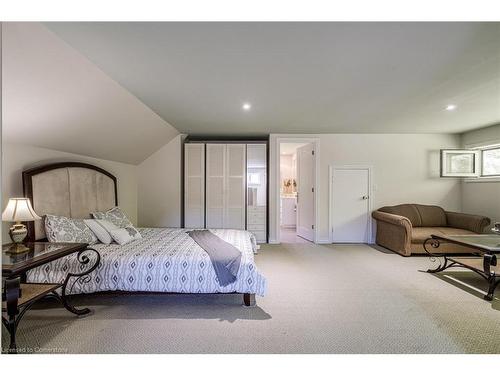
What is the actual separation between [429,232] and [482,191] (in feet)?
4.95

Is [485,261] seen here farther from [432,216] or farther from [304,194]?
[304,194]

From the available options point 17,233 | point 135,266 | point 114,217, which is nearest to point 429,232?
point 135,266

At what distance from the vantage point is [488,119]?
12.9 feet

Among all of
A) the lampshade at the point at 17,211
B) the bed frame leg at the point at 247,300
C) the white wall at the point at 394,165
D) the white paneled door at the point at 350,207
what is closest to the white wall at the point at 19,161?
the lampshade at the point at 17,211

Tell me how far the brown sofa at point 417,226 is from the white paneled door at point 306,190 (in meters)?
1.29

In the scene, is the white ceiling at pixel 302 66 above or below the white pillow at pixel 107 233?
above

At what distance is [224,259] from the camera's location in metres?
2.43

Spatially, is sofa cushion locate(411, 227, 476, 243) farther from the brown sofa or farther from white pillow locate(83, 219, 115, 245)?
white pillow locate(83, 219, 115, 245)

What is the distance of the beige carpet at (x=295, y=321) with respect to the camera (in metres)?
1.84

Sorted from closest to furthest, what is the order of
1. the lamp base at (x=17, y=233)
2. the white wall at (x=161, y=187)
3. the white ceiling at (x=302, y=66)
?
the white ceiling at (x=302, y=66) < the lamp base at (x=17, y=233) < the white wall at (x=161, y=187)

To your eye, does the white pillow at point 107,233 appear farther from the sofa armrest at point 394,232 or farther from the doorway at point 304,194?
the sofa armrest at point 394,232

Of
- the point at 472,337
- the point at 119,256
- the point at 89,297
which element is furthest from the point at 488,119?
the point at 89,297

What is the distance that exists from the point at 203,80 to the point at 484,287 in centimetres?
406
